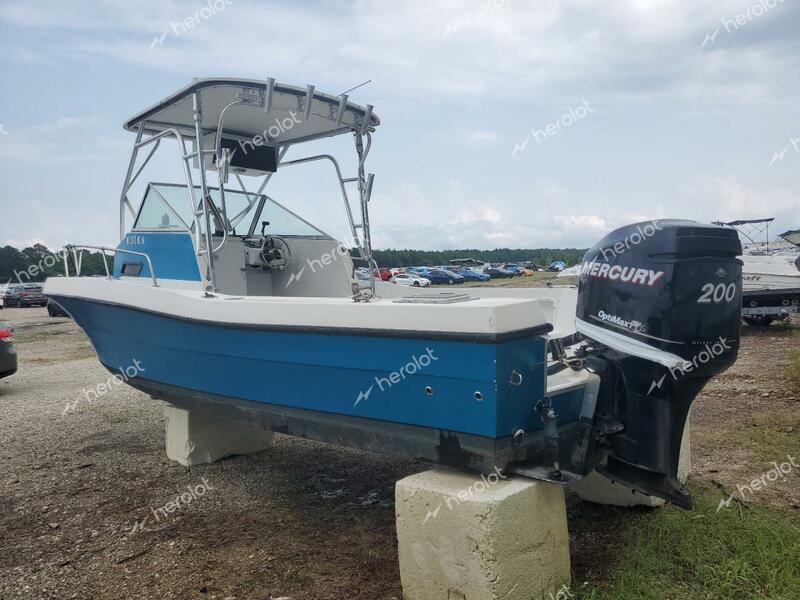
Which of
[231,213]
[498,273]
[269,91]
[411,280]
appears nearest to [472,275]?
[498,273]

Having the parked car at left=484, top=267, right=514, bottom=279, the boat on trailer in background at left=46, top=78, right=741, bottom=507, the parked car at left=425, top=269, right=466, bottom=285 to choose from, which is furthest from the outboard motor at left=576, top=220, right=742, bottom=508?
the parked car at left=484, top=267, right=514, bottom=279

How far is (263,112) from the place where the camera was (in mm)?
4848

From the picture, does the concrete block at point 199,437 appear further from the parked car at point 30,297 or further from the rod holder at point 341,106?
the parked car at point 30,297

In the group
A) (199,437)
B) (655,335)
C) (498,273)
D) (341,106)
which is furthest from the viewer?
(498,273)

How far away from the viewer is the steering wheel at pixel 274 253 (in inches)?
205

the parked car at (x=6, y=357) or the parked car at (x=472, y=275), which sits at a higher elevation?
the parked car at (x=6, y=357)

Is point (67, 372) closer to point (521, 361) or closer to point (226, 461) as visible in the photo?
point (226, 461)

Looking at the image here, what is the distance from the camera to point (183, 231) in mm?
4512

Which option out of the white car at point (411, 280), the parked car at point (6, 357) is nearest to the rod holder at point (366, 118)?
the parked car at point (6, 357)

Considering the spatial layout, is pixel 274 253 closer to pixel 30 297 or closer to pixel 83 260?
pixel 83 260

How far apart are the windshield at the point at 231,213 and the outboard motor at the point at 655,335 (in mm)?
2966

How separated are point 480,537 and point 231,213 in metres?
3.68

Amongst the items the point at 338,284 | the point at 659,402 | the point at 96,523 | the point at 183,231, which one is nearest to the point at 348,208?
the point at 338,284

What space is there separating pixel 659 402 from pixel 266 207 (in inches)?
149
